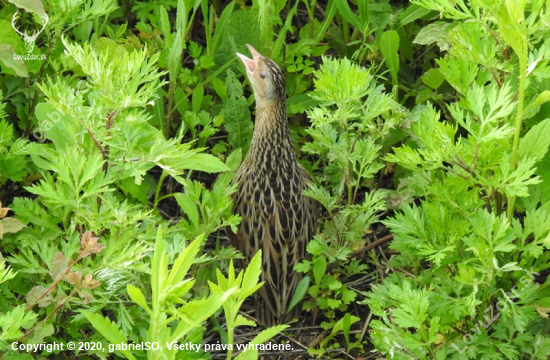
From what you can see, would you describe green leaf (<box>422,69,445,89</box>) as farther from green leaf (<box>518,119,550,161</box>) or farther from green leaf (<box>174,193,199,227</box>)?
green leaf (<box>174,193,199,227</box>)

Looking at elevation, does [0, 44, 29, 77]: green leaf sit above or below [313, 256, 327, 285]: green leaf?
above

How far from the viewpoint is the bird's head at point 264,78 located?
4105 millimetres

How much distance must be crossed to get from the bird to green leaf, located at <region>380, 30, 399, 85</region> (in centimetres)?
65

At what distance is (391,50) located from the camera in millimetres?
4367

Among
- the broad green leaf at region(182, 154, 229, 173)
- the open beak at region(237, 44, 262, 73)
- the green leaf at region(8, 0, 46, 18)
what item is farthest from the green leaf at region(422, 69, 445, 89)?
the green leaf at region(8, 0, 46, 18)

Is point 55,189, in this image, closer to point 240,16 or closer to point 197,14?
point 240,16

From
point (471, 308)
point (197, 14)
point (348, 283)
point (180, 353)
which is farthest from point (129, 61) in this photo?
point (197, 14)

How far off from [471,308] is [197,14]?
305 centimetres

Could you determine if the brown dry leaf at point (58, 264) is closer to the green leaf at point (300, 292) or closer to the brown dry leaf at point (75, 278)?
the brown dry leaf at point (75, 278)

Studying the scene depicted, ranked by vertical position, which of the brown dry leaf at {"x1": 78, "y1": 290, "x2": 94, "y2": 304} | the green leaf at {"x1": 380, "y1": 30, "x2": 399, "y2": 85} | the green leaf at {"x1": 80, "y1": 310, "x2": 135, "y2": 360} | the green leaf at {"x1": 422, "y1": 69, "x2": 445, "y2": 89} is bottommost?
the brown dry leaf at {"x1": 78, "y1": 290, "x2": 94, "y2": 304}

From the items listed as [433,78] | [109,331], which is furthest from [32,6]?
[433,78]

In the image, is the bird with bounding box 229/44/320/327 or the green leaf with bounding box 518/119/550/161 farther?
the bird with bounding box 229/44/320/327

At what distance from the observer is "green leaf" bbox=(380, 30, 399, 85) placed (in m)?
4.35

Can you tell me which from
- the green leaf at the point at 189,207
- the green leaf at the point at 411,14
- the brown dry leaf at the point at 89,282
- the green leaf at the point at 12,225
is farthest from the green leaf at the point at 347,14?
the brown dry leaf at the point at 89,282
